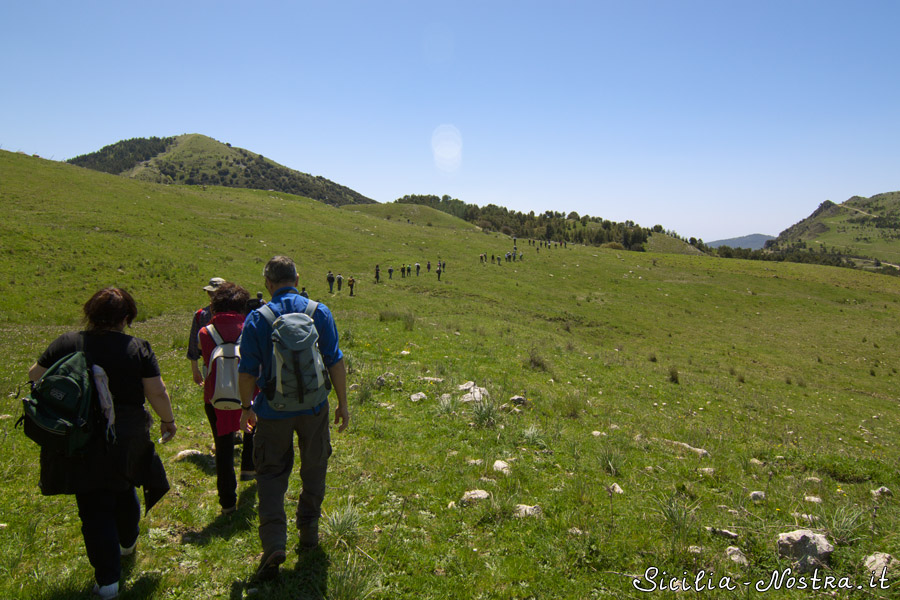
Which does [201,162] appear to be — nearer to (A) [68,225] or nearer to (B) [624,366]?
(A) [68,225]

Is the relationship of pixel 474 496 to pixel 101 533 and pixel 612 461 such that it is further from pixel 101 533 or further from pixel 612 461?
pixel 101 533

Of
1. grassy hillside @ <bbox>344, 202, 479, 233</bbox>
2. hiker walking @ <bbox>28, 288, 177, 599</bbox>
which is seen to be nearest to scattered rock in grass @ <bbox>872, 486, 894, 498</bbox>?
hiker walking @ <bbox>28, 288, 177, 599</bbox>

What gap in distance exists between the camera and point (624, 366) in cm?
1809

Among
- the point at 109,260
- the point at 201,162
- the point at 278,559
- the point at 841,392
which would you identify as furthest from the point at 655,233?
the point at 201,162

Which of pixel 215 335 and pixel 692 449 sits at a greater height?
pixel 215 335

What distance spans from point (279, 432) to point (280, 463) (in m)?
0.36

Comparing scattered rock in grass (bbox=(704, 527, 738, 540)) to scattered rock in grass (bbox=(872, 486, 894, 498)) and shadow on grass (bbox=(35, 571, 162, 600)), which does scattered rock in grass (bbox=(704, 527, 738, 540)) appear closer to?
scattered rock in grass (bbox=(872, 486, 894, 498))

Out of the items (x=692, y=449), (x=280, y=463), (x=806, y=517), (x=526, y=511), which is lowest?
(x=692, y=449)

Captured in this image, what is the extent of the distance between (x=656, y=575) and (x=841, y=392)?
23.9 m

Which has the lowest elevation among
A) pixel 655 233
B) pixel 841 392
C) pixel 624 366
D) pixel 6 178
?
pixel 841 392

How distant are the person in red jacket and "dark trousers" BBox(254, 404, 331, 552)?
1.38 m

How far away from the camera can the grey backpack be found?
151 inches

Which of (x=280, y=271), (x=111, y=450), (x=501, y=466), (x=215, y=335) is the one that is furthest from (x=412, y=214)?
(x=111, y=450)

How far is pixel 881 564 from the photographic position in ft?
13.0
